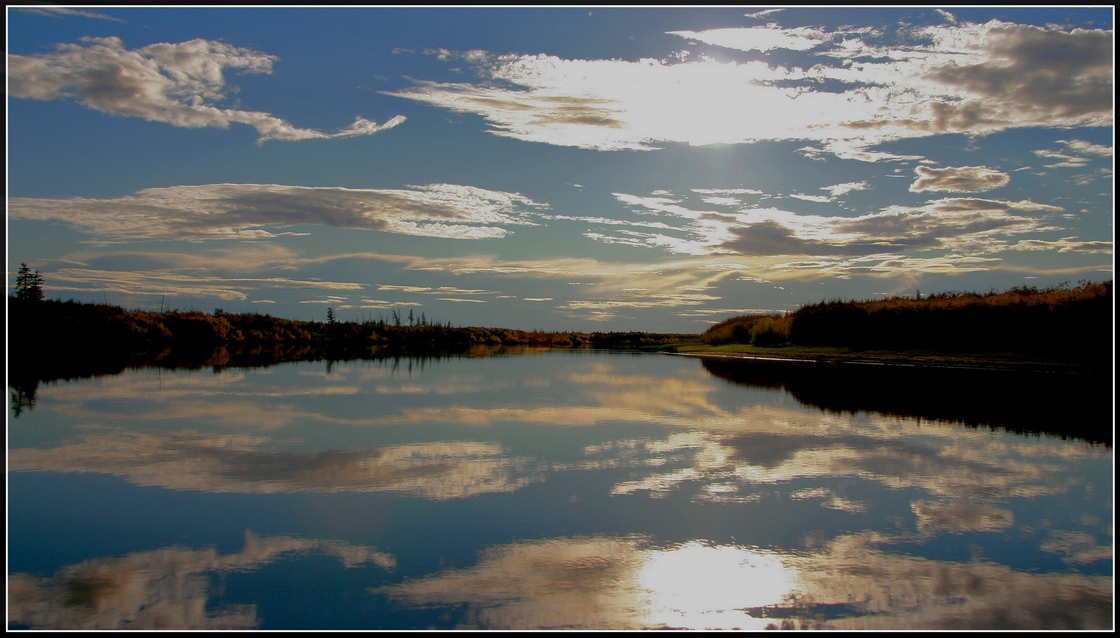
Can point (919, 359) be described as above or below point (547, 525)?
above

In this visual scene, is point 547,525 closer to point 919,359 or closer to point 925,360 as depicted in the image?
point 925,360

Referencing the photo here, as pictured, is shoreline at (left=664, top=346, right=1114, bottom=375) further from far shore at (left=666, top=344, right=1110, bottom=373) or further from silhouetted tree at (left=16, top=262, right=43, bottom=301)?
silhouetted tree at (left=16, top=262, right=43, bottom=301)

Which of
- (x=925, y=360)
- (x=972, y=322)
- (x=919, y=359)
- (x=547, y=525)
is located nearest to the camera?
(x=547, y=525)

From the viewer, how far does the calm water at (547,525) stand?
609 centimetres

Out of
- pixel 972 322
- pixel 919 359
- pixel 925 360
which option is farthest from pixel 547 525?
pixel 972 322

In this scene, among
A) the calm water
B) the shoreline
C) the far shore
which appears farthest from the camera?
the far shore

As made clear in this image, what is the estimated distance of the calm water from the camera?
609 cm

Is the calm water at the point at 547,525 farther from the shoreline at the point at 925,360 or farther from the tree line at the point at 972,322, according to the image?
the tree line at the point at 972,322

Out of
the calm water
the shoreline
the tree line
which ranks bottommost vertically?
the calm water

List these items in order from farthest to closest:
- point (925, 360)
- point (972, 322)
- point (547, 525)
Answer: point (972, 322) < point (925, 360) < point (547, 525)

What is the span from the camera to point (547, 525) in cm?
830

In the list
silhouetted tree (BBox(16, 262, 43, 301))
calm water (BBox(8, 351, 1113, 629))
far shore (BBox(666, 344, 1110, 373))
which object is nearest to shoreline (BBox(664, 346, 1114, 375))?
far shore (BBox(666, 344, 1110, 373))

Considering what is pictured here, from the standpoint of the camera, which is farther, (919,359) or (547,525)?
(919,359)

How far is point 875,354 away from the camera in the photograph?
1781 inches
